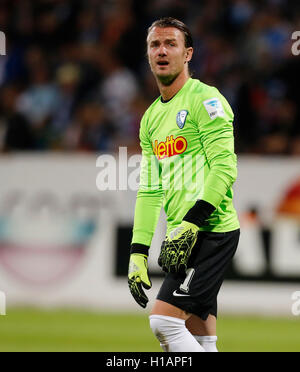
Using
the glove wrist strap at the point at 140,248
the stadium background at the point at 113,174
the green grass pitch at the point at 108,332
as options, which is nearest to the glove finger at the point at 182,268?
the glove wrist strap at the point at 140,248

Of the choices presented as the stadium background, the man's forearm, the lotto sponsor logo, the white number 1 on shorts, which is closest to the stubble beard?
the lotto sponsor logo

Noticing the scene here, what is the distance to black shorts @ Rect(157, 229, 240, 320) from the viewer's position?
5.05m

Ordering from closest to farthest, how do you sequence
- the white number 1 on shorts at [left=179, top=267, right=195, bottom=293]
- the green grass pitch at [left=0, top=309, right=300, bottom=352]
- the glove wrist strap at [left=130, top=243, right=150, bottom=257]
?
the white number 1 on shorts at [left=179, top=267, right=195, bottom=293] < the glove wrist strap at [left=130, top=243, right=150, bottom=257] < the green grass pitch at [left=0, top=309, right=300, bottom=352]

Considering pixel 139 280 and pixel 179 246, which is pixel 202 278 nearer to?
pixel 179 246

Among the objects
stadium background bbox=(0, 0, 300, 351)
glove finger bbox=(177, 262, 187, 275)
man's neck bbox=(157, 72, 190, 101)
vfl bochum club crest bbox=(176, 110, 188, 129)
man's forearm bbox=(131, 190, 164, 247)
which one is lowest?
glove finger bbox=(177, 262, 187, 275)

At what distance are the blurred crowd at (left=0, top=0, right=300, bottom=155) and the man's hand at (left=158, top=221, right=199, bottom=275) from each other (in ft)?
20.1

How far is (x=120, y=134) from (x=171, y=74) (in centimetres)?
647

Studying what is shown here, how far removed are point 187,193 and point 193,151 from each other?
0.84 feet

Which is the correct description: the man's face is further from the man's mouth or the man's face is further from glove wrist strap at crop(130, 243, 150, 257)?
glove wrist strap at crop(130, 243, 150, 257)

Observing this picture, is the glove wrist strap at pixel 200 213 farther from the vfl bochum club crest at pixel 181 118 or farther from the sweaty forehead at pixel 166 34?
the sweaty forehead at pixel 166 34

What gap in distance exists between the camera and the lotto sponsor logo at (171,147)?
5.17 m

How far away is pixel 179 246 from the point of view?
491cm

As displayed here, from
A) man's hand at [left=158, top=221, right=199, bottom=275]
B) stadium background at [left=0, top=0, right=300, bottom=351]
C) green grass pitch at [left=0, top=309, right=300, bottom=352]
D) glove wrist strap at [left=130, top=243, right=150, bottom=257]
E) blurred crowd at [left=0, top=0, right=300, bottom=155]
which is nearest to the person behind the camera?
man's hand at [left=158, top=221, right=199, bottom=275]

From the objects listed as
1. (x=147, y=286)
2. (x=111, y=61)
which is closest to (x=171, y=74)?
(x=147, y=286)
